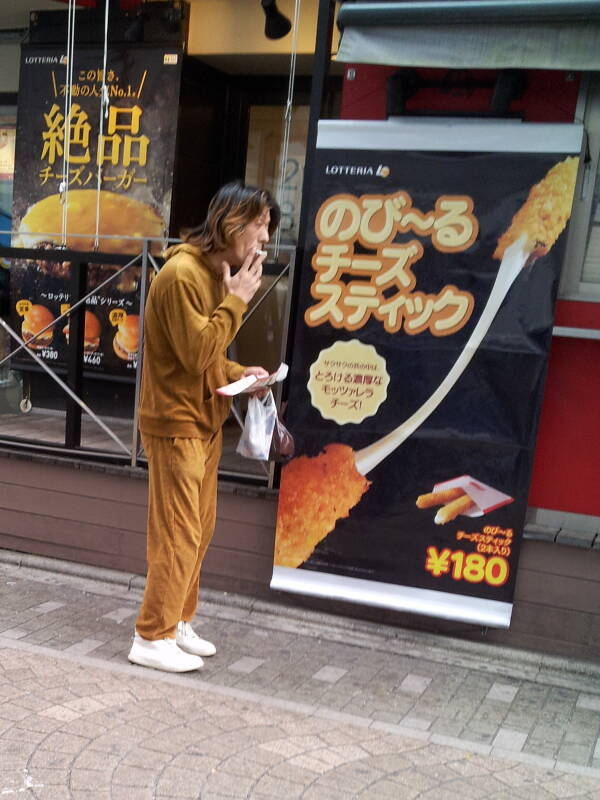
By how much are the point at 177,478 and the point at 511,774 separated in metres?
1.80

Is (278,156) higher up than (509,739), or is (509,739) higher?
(278,156)

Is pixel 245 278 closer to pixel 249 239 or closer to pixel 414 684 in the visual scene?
pixel 249 239

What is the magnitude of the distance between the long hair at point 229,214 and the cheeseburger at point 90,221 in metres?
3.01

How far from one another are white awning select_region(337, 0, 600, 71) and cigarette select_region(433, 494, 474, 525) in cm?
205

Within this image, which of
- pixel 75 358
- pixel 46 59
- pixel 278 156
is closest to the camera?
pixel 75 358

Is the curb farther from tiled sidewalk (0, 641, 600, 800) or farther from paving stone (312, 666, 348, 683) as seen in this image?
tiled sidewalk (0, 641, 600, 800)

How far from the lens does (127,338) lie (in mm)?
7062

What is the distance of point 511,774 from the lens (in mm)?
3344

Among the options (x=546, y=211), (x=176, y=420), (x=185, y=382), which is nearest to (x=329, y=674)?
(x=176, y=420)

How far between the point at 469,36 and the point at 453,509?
7.40 ft

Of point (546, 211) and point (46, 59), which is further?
point (46, 59)

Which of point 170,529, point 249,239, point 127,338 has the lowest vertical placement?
point 170,529

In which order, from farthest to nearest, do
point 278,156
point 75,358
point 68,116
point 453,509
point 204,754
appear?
1. point 278,156
2. point 68,116
3. point 75,358
4. point 453,509
5. point 204,754

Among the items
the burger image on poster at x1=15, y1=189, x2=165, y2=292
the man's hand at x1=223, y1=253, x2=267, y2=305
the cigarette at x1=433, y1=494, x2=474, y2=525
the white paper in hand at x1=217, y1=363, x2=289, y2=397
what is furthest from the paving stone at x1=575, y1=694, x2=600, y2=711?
the burger image on poster at x1=15, y1=189, x2=165, y2=292
